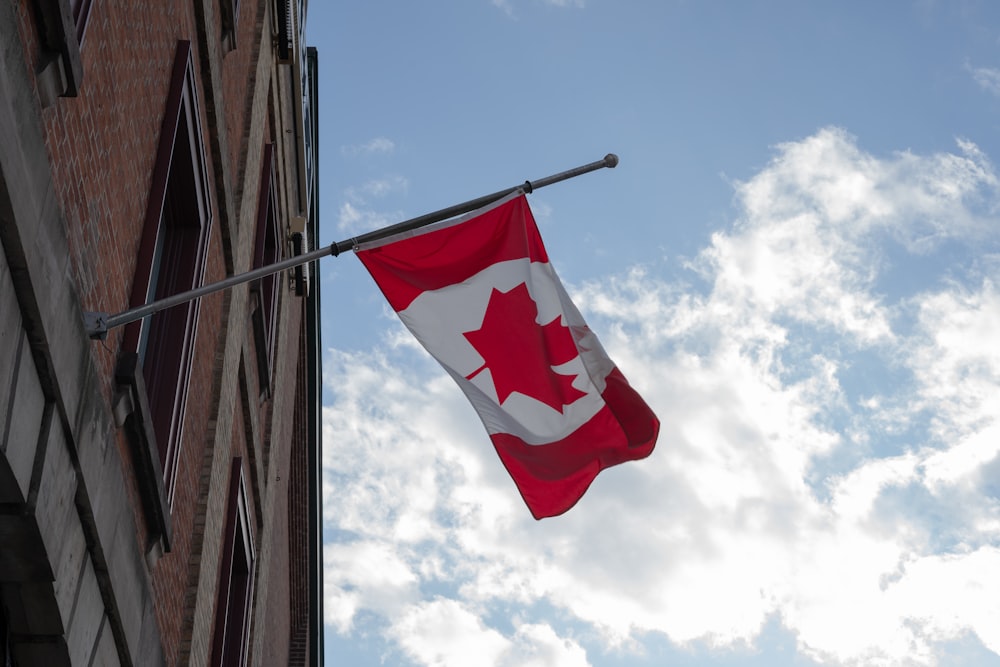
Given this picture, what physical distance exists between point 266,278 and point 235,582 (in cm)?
364

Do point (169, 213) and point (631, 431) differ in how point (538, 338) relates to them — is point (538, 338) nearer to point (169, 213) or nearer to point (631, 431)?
point (631, 431)

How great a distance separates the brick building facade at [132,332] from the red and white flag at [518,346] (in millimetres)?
1707

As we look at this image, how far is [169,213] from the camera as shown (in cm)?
823

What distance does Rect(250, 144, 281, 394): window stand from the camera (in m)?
11.7

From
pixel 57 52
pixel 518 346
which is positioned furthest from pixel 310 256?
pixel 57 52

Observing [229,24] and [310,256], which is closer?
[310,256]

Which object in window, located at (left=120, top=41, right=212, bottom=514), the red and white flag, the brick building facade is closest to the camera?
the brick building facade

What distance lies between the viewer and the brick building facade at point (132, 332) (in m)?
4.66

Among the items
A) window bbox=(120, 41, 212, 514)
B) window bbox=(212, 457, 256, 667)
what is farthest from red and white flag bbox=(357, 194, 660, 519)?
window bbox=(212, 457, 256, 667)

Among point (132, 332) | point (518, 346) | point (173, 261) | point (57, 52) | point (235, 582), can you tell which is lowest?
point (57, 52)

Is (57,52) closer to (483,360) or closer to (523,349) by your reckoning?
(483,360)

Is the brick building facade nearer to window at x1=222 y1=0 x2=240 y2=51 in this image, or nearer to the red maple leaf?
window at x1=222 y1=0 x2=240 y2=51

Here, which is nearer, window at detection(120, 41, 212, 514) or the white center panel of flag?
window at detection(120, 41, 212, 514)

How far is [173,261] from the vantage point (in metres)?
8.12
